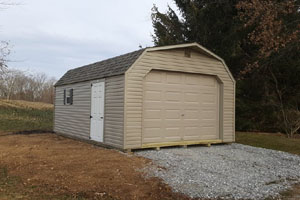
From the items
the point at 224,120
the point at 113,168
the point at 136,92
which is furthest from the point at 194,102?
the point at 113,168

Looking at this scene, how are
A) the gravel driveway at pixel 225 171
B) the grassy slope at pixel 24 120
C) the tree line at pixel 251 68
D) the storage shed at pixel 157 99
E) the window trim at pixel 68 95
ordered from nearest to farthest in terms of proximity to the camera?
the gravel driveway at pixel 225 171 → the storage shed at pixel 157 99 → the window trim at pixel 68 95 → the tree line at pixel 251 68 → the grassy slope at pixel 24 120

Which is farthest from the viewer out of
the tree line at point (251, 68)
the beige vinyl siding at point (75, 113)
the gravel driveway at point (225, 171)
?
the tree line at point (251, 68)

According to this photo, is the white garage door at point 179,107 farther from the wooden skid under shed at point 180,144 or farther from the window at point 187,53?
the window at point 187,53

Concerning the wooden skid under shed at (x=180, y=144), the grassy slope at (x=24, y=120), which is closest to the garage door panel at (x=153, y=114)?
the wooden skid under shed at (x=180, y=144)

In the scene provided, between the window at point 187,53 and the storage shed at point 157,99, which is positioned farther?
the window at point 187,53

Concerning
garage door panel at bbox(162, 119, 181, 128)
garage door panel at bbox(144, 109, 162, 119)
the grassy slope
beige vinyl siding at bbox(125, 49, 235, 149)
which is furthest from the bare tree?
the grassy slope

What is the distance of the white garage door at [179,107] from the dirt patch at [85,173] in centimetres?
171

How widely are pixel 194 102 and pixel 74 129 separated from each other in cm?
517

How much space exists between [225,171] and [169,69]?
13.4 feet

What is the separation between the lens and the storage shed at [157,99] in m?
8.48

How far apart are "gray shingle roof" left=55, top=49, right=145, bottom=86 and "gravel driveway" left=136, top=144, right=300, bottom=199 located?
2.71 metres

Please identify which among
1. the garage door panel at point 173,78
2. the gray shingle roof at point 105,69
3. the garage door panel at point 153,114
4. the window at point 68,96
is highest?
the gray shingle roof at point 105,69

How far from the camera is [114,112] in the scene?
345 inches

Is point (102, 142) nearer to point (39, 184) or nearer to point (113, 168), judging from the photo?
point (113, 168)
